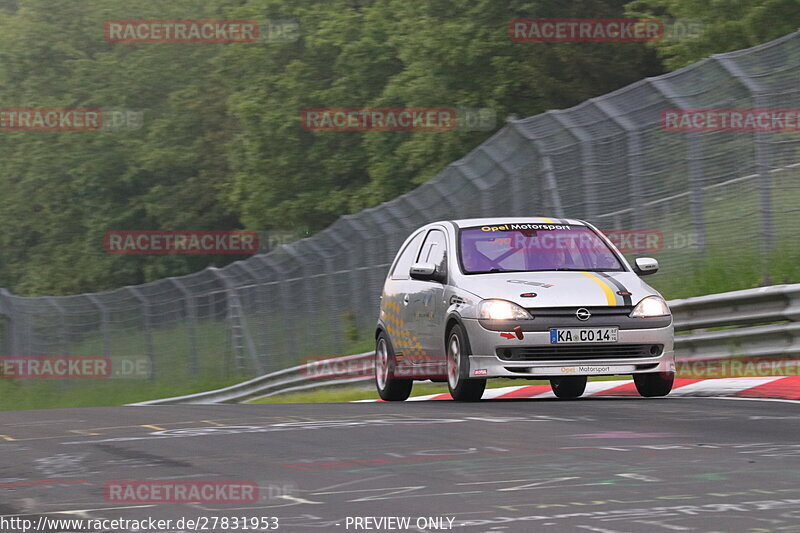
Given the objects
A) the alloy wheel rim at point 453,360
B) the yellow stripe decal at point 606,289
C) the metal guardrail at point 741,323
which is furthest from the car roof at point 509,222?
the metal guardrail at point 741,323

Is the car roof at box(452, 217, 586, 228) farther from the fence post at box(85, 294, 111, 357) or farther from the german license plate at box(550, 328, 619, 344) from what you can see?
the fence post at box(85, 294, 111, 357)

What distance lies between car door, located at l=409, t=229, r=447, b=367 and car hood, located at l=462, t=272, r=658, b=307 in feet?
1.83

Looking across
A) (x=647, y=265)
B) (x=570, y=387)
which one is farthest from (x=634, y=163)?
(x=647, y=265)

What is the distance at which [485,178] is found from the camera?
19359 millimetres

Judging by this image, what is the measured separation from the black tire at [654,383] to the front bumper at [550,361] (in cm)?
24

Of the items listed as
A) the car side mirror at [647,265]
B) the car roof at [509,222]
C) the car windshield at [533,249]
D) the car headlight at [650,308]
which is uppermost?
the car roof at [509,222]

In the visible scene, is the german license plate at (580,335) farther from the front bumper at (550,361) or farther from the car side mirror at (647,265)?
the car side mirror at (647,265)

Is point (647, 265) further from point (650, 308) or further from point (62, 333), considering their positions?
point (62, 333)

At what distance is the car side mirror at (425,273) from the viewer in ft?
43.3

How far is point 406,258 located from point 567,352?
3.01 metres

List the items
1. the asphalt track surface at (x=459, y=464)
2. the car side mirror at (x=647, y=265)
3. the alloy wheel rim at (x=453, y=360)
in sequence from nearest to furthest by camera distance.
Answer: the asphalt track surface at (x=459, y=464)
the alloy wheel rim at (x=453, y=360)
the car side mirror at (x=647, y=265)

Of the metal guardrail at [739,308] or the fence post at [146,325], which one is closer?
the metal guardrail at [739,308]

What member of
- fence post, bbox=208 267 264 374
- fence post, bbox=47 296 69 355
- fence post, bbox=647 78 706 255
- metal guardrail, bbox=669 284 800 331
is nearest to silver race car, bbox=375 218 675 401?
metal guardrail, bbox=669 284 800 331

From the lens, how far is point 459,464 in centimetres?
779
